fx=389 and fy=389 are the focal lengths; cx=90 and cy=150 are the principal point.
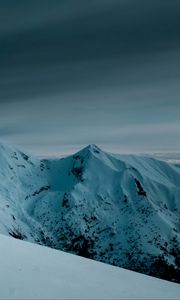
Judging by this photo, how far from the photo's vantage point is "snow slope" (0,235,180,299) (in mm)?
5879

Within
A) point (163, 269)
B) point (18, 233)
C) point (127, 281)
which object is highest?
point (127, 281)

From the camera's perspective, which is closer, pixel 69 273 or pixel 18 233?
pixel 69 273

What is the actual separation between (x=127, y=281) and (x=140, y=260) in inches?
7108

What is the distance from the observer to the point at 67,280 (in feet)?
21.8

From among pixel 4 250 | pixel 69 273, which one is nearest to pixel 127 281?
pixel 69 273

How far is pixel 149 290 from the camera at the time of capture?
6469mm

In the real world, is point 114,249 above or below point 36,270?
below

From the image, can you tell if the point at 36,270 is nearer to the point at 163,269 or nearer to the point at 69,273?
the point at 69,273

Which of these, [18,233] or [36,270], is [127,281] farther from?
[18,233]

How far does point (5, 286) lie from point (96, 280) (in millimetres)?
1642

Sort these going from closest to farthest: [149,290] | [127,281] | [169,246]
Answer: [149,290], [127,281], [169,246]

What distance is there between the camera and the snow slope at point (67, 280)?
5879mm

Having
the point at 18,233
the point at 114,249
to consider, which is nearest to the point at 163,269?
the point at 114,249

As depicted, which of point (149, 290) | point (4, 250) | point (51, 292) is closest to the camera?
point (51, 292)
